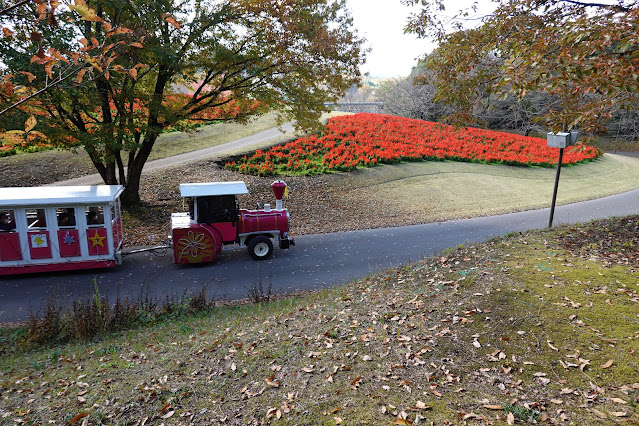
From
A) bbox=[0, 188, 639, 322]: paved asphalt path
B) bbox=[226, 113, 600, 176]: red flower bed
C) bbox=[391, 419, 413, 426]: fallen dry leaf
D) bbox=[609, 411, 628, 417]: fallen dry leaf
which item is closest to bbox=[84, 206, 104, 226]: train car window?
bbox=[0, 188, 639, 322]: paved asphalt path

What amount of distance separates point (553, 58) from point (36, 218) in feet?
37.5

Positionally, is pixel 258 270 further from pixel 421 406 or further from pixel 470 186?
pixel 470 186

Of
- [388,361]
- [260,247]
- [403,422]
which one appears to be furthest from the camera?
[260,247]

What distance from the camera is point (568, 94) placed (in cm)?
840

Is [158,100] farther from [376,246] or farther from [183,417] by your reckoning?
[183,417]

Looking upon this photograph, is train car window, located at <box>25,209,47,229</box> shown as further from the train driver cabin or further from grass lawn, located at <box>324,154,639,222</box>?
grass lawn, located at <box>324,154,639,222</box>

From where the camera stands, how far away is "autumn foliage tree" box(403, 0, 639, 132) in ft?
19.8

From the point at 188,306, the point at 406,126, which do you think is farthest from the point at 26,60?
the point at 406,126

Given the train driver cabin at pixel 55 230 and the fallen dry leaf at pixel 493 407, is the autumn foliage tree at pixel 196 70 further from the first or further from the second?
the fallen dry leaf at pixel 493 407

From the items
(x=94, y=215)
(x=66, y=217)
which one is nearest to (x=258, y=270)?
(x=94, y=215)

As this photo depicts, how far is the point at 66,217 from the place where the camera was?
32.5ft

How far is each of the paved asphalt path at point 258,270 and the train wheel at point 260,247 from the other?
28 cm

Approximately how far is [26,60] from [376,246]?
1012 cm

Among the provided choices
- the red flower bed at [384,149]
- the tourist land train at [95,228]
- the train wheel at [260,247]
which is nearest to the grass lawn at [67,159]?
the red flower bed at [384,149]
